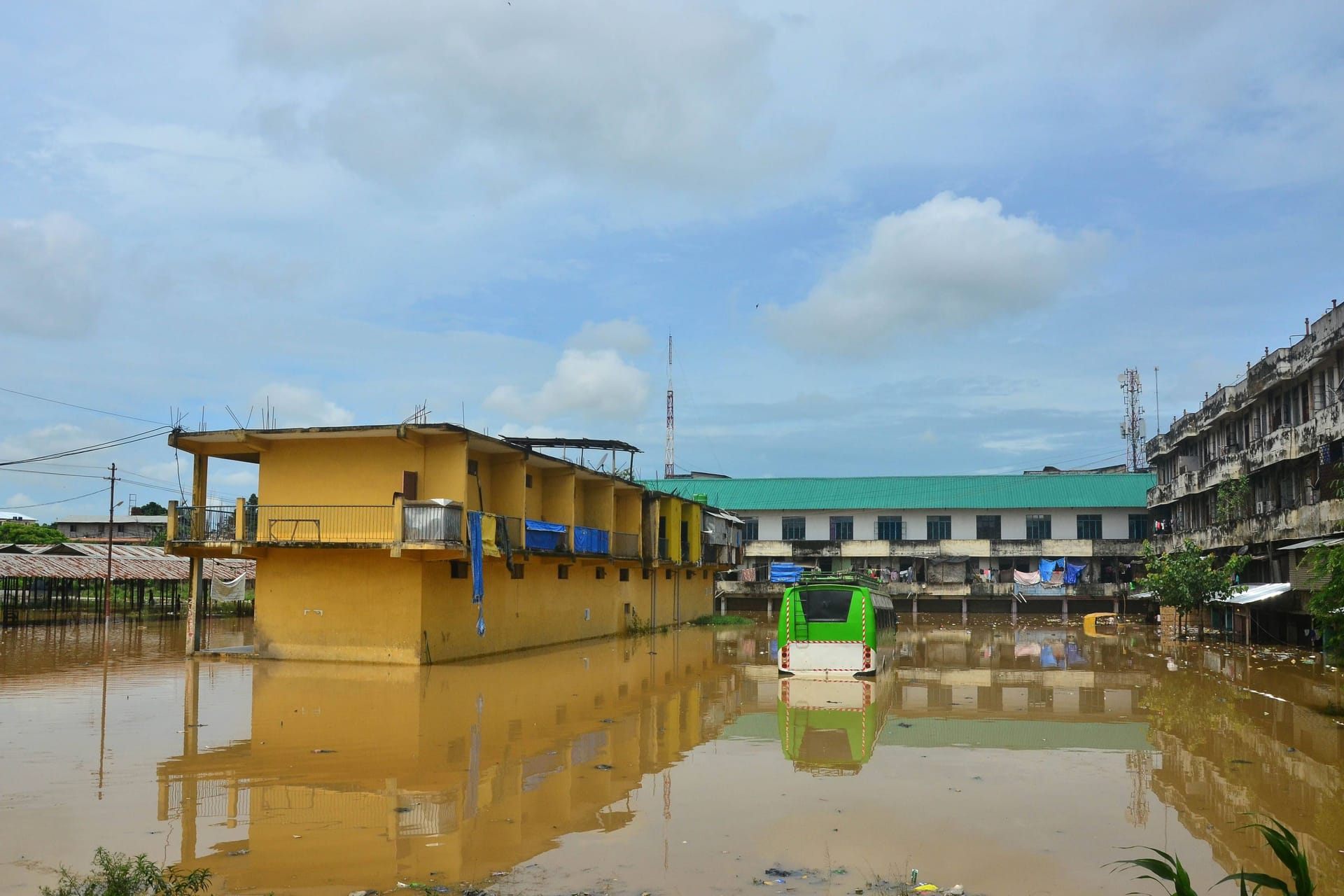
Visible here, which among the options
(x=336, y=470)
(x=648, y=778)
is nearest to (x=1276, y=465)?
(x=336, y=470)

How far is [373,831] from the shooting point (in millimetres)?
9352

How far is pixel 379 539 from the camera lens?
84.5ft

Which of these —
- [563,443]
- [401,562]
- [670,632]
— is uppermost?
[563,443]

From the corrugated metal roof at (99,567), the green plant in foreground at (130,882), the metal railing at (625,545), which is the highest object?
the metal railing at (625,545)

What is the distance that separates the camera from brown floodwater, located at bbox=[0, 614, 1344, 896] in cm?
848

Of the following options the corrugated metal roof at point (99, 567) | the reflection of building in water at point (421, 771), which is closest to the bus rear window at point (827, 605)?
the reflection of building in water at point (421, 771)

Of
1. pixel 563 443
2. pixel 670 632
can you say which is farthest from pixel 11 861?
pixel 670 632

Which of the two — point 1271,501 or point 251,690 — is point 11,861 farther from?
point 1271,501

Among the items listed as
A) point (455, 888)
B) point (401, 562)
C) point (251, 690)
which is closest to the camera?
point (455, 888)

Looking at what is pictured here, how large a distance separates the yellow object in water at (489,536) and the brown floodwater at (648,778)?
3.58 metres

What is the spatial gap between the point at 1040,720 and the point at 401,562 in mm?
15123

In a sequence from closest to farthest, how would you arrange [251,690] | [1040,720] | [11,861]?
1. [11,861]
2. [1040,720]
3. [251,690]

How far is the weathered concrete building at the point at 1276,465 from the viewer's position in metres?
31.3

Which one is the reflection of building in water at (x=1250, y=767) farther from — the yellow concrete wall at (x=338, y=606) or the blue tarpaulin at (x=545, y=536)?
the yellow concrete wall at (x=338, y=606)
